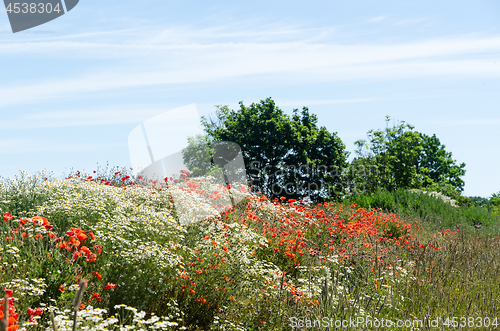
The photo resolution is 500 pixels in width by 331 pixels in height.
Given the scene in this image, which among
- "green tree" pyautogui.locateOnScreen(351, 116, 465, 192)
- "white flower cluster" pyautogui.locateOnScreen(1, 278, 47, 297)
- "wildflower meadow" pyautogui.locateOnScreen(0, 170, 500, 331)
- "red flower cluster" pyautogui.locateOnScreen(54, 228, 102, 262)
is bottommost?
"green tree" pyautogui.locateOnScreen(351, 116, 465, 192)

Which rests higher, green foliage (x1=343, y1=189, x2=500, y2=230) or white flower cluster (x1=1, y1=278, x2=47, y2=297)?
white flower cluster (x1=1, y1=278, x2=47, y2=297)

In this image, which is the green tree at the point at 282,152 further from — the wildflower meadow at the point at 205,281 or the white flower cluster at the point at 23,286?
the white flower cluster at the point at 23,286

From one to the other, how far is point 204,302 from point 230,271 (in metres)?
0.60

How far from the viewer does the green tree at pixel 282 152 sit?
16.6 meters

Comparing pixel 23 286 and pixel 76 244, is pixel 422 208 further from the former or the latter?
pixel 23 286

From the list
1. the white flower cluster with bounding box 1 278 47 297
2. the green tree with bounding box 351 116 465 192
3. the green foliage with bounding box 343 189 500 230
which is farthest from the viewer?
the green tree with bounding box 351 116 465 192

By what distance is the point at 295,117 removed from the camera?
18.2 meters

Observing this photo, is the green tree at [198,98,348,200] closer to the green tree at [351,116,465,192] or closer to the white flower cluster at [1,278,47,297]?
the green tree at [351,116,465,192]

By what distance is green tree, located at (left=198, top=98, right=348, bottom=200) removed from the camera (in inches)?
655

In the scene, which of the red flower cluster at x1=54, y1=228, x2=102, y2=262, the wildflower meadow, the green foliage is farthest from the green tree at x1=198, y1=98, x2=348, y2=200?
the red flower cluster at x1=54, y1=228, x2=102, y2=262

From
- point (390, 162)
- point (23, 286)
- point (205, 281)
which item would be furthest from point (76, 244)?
point (390, 162)

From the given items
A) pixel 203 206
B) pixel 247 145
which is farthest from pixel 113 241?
pixel 247 145

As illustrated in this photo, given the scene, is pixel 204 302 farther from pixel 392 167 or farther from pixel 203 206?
pixel 392 167

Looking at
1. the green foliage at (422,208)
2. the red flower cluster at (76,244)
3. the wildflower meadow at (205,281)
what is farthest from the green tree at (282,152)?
the red flower cluster at (76,244)
